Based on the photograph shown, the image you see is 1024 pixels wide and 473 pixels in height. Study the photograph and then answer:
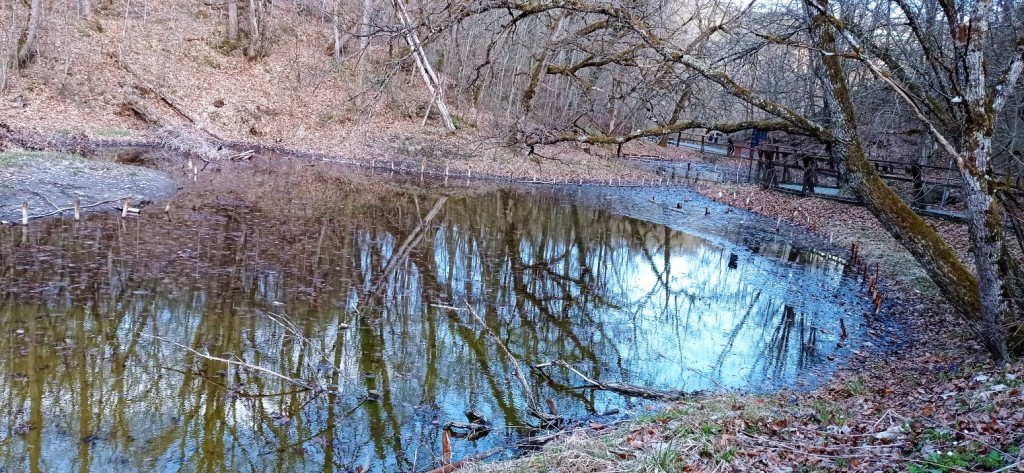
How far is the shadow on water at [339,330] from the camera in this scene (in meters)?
6.90

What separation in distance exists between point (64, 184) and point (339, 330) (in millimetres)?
11877

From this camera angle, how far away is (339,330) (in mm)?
10086

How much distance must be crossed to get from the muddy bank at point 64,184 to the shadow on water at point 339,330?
58.7 inches

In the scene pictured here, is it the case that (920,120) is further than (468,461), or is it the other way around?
(920,120)

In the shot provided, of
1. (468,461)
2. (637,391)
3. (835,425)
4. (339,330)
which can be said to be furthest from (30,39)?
(835,425)

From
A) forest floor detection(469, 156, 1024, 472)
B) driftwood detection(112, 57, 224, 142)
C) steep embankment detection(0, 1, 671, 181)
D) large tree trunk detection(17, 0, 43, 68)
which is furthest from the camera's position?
driftwood detection(112, 57, 224, 142)

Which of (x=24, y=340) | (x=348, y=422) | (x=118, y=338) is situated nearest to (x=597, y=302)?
(x=348, y=422)

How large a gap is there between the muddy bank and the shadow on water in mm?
1490

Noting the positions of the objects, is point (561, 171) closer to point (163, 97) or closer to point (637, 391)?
point (163, 97)

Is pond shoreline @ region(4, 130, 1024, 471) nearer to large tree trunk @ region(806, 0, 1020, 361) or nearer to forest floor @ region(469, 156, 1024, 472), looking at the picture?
forest floor @ region(469, 156, 1024, 472)

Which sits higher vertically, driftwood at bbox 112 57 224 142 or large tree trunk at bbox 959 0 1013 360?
driftwood at bbox 112 57 224 142

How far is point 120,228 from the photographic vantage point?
15.0 metres

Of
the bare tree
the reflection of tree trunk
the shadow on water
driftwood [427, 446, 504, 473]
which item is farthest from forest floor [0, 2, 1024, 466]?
the reflection of tree trunk

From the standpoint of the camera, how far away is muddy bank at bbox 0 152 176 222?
51.3 feet
